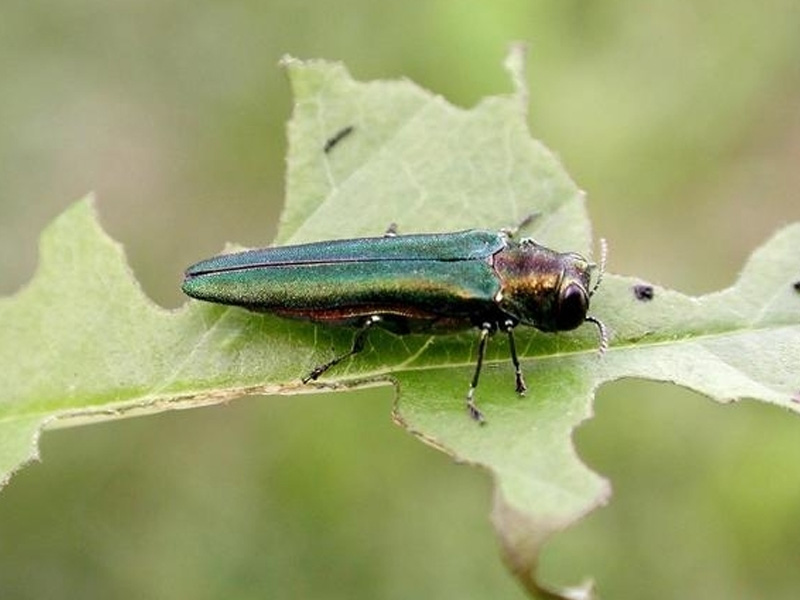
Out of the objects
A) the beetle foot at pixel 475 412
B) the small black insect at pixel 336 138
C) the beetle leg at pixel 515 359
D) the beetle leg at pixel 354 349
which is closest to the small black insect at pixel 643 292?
the beetle leg at pixel 515 359

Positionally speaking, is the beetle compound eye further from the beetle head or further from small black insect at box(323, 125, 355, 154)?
small black insect at box(323, 125, 355, 154)

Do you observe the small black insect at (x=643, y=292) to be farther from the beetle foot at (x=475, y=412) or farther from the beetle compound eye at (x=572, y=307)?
the beetle foot at (x=475, y=412)

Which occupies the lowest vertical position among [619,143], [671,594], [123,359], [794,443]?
[123,359]

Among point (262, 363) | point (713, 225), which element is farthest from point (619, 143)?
point (262, 363)

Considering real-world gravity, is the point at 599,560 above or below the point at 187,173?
below

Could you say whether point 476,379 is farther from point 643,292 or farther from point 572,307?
point 643,292

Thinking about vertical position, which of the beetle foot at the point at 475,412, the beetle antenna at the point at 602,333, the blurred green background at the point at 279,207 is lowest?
the beetle foot at the point at 475,412

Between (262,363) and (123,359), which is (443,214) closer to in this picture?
A: (262,363)

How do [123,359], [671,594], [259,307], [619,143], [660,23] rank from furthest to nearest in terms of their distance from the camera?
[660,23] → [619,143] → [671,594] → [259,307] → [123,359]
